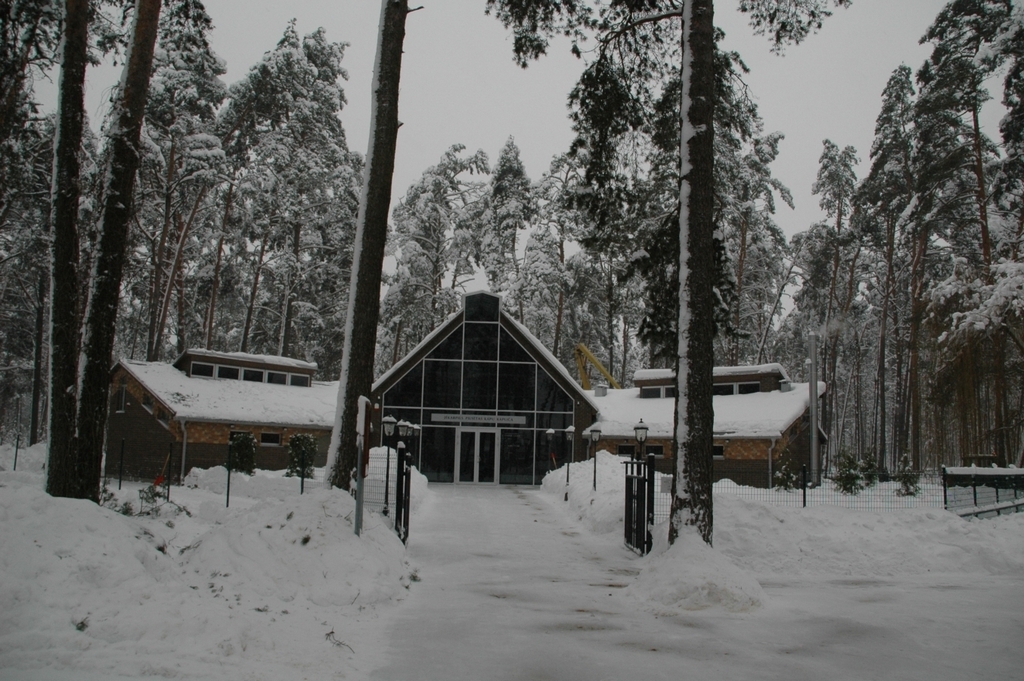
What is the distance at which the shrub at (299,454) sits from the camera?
956 inches

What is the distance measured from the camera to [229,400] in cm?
2839

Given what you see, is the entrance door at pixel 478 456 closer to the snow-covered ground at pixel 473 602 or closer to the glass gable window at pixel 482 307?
the glass gable window at pixel 482 307

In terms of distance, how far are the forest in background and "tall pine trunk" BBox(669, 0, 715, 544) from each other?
5.13ft

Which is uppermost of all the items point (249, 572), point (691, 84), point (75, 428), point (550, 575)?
point (691, 84)

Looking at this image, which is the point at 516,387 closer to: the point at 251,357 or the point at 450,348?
the point at 450,348

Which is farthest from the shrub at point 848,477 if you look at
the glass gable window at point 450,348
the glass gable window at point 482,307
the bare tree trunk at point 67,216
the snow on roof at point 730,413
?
the bare tree trunk at point 67,216

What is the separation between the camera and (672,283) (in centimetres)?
1185

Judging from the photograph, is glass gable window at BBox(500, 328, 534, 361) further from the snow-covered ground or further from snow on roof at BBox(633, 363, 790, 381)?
the snow-covered ground

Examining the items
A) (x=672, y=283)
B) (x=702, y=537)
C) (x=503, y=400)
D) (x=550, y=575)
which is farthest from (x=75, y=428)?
(x=503, y=400)

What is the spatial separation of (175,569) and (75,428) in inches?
115

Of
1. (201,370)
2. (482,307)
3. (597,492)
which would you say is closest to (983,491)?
(597,492)

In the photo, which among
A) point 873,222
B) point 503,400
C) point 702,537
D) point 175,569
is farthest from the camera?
point 873,222

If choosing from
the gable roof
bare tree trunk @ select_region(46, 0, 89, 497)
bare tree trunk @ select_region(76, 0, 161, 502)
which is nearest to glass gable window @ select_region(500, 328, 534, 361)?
the gable roof

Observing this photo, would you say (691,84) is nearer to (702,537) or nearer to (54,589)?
(702,537)
